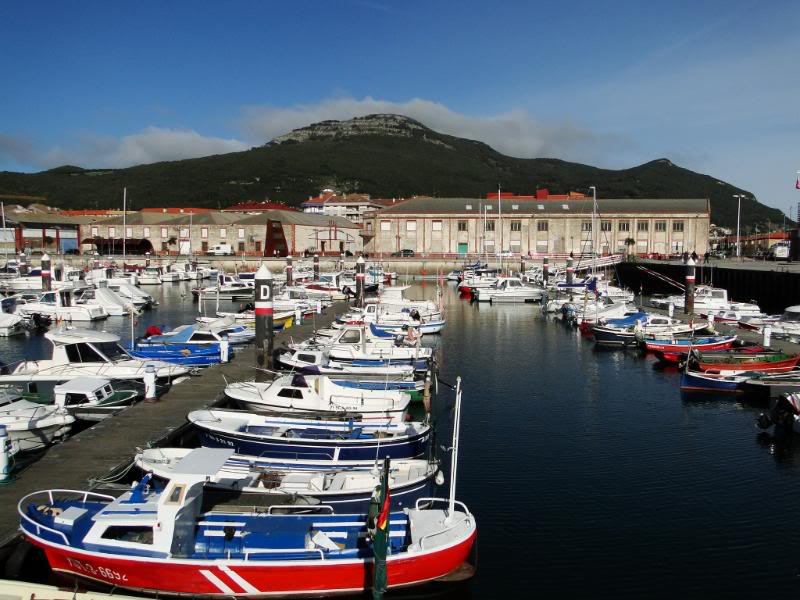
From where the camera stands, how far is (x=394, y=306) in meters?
49.8

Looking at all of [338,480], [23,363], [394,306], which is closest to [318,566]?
[338,480]

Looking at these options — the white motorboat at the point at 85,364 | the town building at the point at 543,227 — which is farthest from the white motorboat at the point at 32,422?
the town building at the point at 543,227

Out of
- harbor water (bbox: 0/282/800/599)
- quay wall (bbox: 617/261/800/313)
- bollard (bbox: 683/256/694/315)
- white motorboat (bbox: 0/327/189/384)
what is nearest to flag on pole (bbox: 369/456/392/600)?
harbor water (bbox: 0/282/800/599)

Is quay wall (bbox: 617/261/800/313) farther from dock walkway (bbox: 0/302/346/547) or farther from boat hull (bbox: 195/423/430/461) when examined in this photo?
boat hull (bbox: 195/423/430/461)

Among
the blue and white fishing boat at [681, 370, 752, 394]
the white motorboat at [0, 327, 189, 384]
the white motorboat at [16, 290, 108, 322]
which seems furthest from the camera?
the white motorboat at [16, 290, 108, 322]

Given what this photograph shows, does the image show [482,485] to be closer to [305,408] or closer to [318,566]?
[305,408]

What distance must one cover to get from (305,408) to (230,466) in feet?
16.6

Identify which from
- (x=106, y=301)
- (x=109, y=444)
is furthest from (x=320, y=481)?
(x=106, y=301)

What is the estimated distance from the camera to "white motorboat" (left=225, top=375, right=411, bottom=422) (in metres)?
21.8

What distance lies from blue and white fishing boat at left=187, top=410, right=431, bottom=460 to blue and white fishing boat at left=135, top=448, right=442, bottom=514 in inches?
60.5

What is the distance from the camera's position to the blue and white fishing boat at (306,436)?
61.6 feet

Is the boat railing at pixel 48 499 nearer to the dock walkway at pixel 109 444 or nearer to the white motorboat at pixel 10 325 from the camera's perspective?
the dock walkway at pixel 109 444

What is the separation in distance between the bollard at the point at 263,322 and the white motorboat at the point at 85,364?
121 inches

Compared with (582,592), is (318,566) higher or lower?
higher
